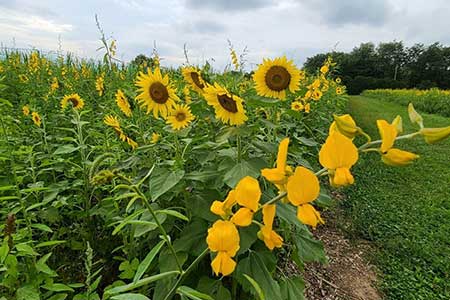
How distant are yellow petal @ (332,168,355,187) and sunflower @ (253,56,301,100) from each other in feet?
3.45

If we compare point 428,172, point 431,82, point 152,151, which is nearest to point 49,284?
point 152,151

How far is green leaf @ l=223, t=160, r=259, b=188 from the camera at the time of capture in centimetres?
100

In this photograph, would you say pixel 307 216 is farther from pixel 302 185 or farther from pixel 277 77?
pixel 277 77

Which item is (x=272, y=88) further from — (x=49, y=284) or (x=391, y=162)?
(x=49, y=284)

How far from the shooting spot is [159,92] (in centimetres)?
144

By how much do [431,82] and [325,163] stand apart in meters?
47.2

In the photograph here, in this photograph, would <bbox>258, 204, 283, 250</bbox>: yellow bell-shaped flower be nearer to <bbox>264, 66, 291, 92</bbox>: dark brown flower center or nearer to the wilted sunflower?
the wilted sunflower

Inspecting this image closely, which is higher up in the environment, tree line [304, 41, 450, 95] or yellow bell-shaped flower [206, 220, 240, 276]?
tree line [304, 41, 450, 95]

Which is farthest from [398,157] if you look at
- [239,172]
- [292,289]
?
[292,289]

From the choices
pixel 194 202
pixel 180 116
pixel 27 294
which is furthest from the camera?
pixel 180 116

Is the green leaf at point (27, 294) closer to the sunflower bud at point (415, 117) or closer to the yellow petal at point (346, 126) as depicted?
the yellow petal at point (346, 126)

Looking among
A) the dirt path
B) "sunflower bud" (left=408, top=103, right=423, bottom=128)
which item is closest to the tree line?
the dirt path

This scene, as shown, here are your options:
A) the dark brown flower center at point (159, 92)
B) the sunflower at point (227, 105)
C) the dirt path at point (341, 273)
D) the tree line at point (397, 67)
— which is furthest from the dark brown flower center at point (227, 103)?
the tree line at point (397, 67)

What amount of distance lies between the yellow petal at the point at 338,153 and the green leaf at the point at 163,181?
60 centimetres
